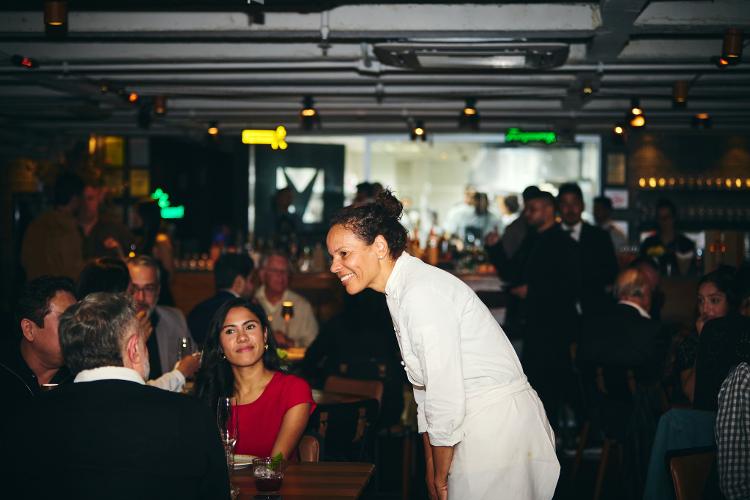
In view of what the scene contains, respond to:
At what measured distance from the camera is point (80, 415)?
2111mm

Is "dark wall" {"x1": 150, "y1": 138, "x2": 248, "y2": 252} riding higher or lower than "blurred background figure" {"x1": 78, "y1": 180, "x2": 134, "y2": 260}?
higher

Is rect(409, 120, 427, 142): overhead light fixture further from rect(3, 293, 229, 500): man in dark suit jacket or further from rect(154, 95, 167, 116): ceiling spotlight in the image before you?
rect(3, 293, 229, 500): man in dark suit jacket

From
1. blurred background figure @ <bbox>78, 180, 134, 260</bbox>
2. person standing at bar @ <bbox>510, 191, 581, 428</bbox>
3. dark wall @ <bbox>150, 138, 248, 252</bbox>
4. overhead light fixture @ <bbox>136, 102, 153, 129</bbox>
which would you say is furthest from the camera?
dark wall @ <bbox>150, 138, 248, 252</bbox>

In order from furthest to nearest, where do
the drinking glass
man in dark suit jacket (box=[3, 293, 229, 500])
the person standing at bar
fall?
the person standing at bar → the drinking glass → man in dark suit jacket (box=[3, 293, 229, 500])

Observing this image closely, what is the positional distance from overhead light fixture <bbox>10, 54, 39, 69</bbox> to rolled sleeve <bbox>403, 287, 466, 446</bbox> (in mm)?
5298

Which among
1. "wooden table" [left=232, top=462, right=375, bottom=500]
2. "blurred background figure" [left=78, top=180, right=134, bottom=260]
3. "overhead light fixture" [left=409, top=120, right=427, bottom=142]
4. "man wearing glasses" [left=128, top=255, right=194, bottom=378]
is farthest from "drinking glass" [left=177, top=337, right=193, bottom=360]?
"overhead light fixture" [left=409, top=120, right=427, bottom=142]

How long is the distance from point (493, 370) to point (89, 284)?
2413 mm

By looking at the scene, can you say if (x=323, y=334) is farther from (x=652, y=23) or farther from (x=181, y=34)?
(x=652, y=23)

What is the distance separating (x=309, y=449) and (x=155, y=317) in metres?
1.91

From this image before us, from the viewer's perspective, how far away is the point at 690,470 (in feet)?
10.5

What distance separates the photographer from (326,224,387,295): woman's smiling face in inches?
110

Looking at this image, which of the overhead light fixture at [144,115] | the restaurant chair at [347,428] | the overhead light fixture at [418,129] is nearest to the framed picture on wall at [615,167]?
the overhead light fixture at [418,129]

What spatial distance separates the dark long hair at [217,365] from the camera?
152 inches

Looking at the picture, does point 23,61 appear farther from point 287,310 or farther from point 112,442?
point 112,442
